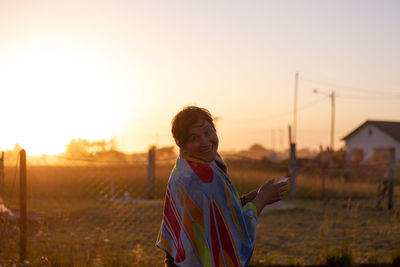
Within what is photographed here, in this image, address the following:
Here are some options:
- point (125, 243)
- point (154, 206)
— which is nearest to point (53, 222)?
point (125, 243)

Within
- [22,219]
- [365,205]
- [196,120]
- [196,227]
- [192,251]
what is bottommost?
[365,205]

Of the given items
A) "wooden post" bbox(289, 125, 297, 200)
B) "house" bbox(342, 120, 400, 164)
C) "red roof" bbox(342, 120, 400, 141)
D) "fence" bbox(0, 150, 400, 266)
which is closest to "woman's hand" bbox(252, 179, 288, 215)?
"fence" bbox(0, 150, 400, 266)

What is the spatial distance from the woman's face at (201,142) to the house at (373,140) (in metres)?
32.4

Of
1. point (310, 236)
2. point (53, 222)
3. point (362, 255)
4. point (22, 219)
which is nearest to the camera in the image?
point (22, 219)

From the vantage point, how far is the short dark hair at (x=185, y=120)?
2.29 m

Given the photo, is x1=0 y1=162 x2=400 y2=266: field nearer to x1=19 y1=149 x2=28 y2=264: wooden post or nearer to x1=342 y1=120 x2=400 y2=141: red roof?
x1=19 y1=149 x2=28 y2=264: wooden post

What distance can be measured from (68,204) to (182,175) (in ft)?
32.6

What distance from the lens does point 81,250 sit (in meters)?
6.35

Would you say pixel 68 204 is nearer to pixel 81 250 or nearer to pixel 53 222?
pixel 53 222

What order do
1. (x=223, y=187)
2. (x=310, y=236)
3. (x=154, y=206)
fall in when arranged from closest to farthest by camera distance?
1. (x=223, y=187)
2. (x=310, y=236)
3. (x=154, y=206)

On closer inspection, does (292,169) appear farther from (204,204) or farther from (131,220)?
(204,204)

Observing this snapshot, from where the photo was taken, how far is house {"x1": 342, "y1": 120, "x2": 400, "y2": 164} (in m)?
32.3

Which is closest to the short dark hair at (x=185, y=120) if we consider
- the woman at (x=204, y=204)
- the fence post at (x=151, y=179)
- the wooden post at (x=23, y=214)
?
the woman at (x=204, y=204)

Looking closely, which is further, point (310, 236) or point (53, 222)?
point (53, 222)
